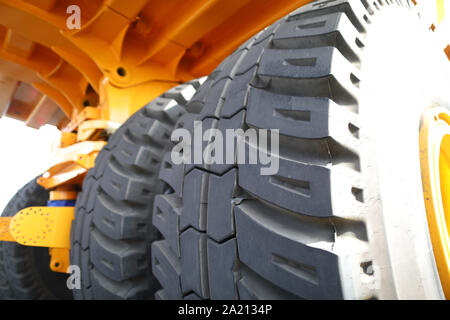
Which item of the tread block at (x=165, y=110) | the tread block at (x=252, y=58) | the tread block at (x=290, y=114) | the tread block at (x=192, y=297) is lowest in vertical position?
the tread block at (x=192, y=297)

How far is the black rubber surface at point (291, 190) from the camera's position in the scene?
41 centimetres

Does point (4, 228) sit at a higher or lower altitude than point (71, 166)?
lower

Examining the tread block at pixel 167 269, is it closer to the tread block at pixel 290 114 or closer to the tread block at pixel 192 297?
the tread block at pixel 192 297

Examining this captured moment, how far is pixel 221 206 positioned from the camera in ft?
1.71

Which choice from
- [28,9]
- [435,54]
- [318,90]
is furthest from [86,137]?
[435,54]

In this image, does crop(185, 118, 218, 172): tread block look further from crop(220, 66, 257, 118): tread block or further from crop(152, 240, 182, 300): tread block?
crop(152, 240, 182, 300): tread block

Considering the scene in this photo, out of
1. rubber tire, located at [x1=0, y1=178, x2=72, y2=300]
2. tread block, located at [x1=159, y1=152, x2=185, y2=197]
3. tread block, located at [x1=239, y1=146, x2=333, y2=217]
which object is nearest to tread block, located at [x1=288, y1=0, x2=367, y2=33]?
tread block, located at [x1=239, y1=146, x2=333, y2=217]

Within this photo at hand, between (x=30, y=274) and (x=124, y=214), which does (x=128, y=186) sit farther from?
(x=30, y=274)

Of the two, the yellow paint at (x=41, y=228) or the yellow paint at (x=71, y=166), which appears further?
the yellow paint at (x=71, y=166)

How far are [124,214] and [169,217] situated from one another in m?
0.23

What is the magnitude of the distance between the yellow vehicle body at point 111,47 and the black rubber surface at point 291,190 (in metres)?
0.86

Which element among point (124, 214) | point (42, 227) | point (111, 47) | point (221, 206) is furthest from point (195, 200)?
point (111, 47)

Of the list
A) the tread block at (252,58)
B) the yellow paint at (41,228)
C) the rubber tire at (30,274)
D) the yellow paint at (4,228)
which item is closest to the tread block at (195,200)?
the tread block at (252,58)

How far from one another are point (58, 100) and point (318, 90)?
2.55 meters
